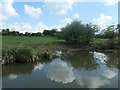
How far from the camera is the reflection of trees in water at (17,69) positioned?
1431 cm

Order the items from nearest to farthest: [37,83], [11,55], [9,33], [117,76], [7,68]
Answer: [37,83] → [117,76] → [7,68] → [11,55] → [9,33]

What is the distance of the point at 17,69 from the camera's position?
49.7 ft

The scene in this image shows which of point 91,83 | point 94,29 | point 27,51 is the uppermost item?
point 94,29

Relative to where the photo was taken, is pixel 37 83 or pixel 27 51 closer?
pixel 37 83

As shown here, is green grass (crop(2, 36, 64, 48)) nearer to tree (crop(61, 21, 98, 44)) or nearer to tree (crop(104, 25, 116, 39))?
tree (crop(61, 21, 98, 44))

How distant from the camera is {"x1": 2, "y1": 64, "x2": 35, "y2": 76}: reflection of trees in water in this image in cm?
1431

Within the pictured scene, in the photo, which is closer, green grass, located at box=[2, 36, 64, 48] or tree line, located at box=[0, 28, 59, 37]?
green grass, located at box=[2, 36, 64, 48]

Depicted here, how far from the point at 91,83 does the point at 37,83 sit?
8.48 feet

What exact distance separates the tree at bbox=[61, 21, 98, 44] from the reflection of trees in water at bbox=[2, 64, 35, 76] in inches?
831

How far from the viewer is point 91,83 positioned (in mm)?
10828

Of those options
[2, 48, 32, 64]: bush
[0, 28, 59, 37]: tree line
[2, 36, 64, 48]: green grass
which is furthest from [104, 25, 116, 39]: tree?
[0, 28, 59, 37]: tree line

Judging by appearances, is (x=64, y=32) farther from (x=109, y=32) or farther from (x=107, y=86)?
(x=107, y=86)

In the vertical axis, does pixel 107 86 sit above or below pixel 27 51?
below

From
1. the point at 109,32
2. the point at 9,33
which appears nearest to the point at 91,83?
the point at 109,32
